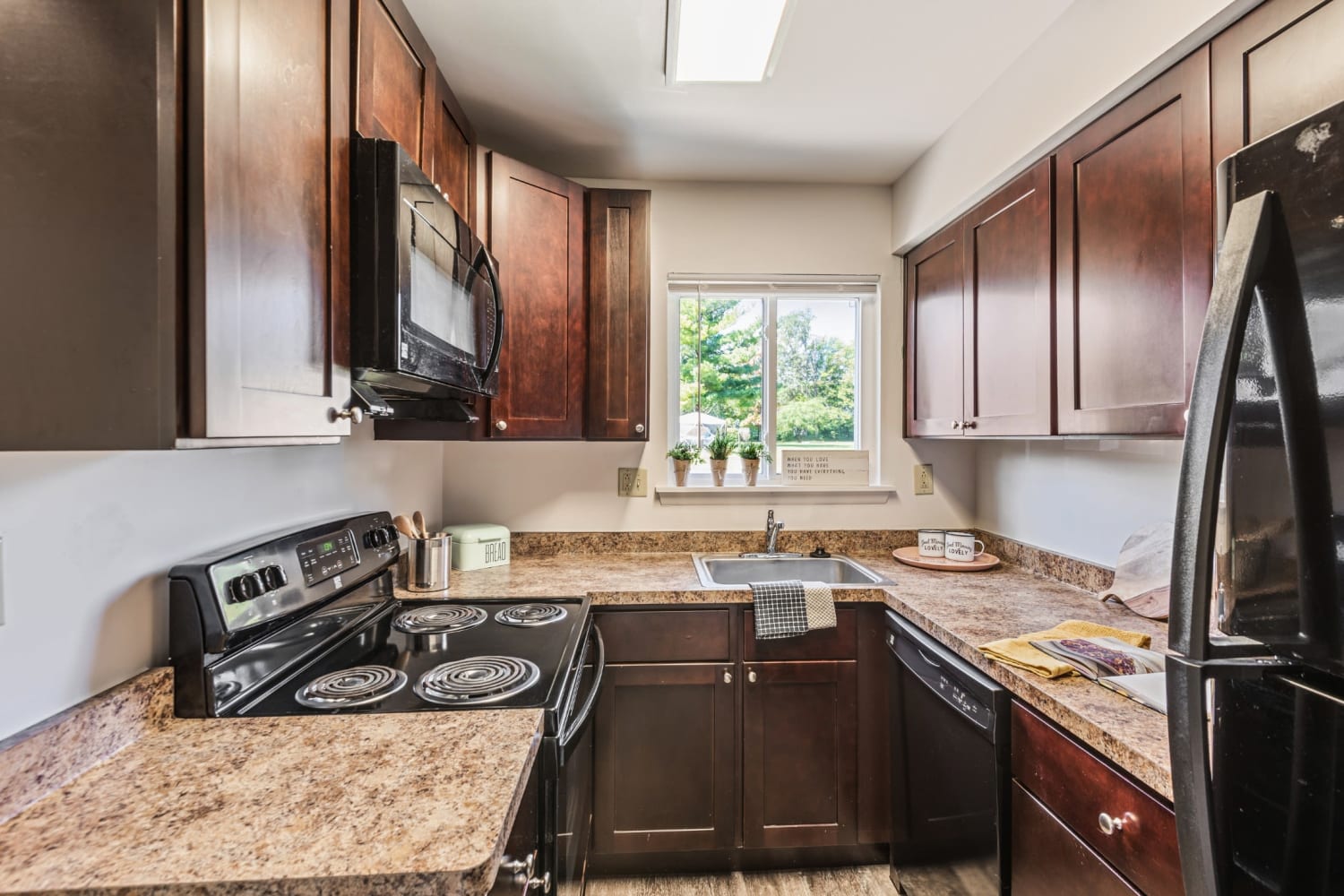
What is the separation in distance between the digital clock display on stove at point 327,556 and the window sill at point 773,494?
119cm

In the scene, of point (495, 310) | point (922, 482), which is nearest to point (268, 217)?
point (495, 310)

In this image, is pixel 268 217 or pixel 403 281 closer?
pixel 268 217

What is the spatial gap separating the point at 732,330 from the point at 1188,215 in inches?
61.0

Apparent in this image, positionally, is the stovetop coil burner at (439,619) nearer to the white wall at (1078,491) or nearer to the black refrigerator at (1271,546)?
the black refrigerator at (1271,546)

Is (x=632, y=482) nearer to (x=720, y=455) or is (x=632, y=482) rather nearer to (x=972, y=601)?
(x=720, y=455)

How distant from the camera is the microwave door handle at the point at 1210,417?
0.49 m

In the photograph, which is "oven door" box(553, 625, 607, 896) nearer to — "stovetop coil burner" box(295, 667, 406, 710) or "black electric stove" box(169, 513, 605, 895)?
"black electric stove" box(169, 513, 605, 895)

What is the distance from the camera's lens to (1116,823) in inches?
37.1

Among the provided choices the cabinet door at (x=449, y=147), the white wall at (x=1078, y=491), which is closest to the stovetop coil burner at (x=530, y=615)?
the cabinet door at (x=449, y=147)

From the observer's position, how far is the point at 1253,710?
1.68 ft

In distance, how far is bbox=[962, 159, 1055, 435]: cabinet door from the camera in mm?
1545

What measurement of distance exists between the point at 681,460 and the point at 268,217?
1711 mm

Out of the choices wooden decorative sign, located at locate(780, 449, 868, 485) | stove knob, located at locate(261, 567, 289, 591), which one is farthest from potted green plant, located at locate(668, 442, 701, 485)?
stove knob, located at locate(261, 567, 289, 591)

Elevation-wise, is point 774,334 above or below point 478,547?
above
